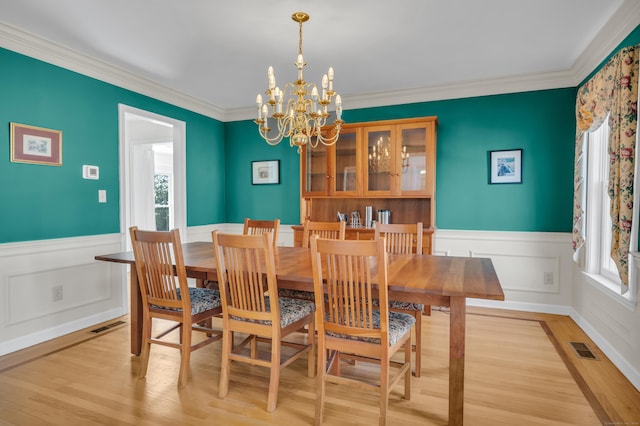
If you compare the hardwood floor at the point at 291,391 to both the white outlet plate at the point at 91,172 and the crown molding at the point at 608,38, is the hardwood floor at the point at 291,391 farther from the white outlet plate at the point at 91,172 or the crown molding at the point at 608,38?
the crown molding at the point at 608,38

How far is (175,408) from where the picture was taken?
2150 millimetres

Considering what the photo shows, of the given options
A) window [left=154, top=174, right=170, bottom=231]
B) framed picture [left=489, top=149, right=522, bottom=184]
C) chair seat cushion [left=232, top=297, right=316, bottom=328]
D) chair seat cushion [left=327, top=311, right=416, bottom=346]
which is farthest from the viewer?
window [left=154, top=174, right=170, bottom=231]

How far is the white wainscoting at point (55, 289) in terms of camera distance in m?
2.97

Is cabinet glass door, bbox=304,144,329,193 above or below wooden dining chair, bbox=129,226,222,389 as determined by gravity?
above

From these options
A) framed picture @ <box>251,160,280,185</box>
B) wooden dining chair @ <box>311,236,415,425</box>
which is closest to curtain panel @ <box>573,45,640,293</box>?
wooden dining chair @ <box>311,236,415,425</box>

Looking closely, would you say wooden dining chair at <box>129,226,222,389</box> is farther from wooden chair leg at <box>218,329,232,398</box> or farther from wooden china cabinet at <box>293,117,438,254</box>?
wooden china cabinet at <box>293,117,438,254</box>

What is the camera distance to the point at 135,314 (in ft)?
9.26

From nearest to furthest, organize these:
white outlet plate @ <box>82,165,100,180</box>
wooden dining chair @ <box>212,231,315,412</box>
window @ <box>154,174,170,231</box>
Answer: wooden dining chair @ <box>212,231,315,412</box>, white outlet plate @ <box>82,165,100,180</box>, window @ <box>154,174,170,231</box>

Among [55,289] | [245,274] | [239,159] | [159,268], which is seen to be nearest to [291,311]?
[245,274]

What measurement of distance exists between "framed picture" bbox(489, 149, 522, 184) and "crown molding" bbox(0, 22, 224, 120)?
360 cm

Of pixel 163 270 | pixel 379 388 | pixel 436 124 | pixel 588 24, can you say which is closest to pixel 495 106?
pixel 436 124

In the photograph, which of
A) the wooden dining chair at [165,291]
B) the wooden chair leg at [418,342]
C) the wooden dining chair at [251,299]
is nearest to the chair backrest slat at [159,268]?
the wooden dining chair at [165,291]

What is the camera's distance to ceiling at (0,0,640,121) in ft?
8.41

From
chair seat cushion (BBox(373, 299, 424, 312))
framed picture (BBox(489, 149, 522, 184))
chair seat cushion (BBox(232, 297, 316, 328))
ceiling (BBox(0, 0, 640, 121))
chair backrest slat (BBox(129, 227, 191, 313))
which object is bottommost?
chair seat cushion (BBox(373, 299, 424, 312))
